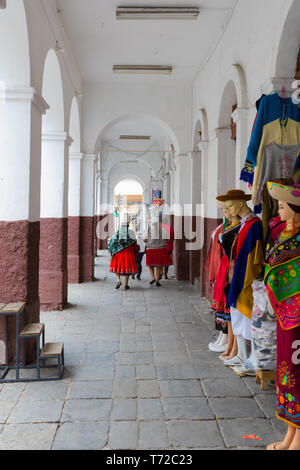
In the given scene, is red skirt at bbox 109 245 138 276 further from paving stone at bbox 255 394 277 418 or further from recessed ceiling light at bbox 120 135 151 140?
recessed ceiling light at bbox 120 135 151 140

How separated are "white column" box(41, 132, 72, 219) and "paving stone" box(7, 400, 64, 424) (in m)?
3.62

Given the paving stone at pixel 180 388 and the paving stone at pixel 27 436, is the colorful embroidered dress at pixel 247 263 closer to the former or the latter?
the paving stone at pixel 180 388

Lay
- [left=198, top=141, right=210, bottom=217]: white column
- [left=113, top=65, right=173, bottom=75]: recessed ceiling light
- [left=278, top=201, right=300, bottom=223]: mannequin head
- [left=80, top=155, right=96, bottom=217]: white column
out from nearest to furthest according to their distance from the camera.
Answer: [left=278, top=201, right=300, bottom=223]: mannequin head < [left=198, top=141, right=210, bottom=217]: white column < [left=113, top=65, right=173, bottom=75]: recessed ceiling light < [left=80, top=155, right=96, bottom=217]: white column

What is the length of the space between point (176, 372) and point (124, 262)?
434cm

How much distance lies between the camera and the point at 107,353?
4.54 metres

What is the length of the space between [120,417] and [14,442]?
0.75 meters

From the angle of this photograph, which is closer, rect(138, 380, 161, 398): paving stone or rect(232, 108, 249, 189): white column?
rect(138, 380, 161, 398): paving stone

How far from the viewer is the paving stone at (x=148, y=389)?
3479 mm

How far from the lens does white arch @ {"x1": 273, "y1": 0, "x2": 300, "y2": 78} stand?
379 centimetres

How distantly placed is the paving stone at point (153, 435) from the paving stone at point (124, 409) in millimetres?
138

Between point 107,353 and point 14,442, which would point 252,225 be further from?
point 14,442

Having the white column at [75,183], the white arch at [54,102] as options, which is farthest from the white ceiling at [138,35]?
the white column at [75,183]

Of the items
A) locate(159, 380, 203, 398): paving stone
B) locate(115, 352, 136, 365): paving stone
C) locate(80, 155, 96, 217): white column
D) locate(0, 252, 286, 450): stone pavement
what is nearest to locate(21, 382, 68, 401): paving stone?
locate(0, 252, 286, 450): stone pavement

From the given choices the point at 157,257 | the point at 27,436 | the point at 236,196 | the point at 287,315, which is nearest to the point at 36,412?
the point at 27,436
